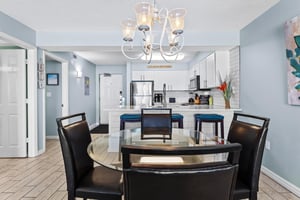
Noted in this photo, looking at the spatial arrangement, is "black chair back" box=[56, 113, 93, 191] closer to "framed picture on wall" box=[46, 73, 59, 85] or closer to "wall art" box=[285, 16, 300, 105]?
"wall art" box=[285, 16, 300, 105]

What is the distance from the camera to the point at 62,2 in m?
2.70

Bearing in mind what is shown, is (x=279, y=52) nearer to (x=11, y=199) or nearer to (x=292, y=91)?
(x=292, y=91)

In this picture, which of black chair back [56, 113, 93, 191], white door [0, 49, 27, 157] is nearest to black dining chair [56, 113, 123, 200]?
black chair back [56, 113, 93, 191]

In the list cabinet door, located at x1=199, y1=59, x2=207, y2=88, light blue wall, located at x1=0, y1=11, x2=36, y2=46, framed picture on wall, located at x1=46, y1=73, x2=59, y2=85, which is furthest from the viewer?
framed picture on wall, located at x1=46, y1=73, x2=59, y2=85

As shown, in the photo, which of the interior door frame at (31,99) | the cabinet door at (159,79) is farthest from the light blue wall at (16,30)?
the cabinet door at (159,79)

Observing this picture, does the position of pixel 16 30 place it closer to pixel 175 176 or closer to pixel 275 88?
pixel 175 176

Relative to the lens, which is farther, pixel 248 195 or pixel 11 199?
pixel 11 199

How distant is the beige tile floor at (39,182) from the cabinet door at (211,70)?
89.9 inches

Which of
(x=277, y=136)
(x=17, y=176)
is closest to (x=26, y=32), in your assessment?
(x=17, y=176)

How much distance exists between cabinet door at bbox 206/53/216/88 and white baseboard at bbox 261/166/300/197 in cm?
214

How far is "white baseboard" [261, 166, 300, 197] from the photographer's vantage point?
7.86ft

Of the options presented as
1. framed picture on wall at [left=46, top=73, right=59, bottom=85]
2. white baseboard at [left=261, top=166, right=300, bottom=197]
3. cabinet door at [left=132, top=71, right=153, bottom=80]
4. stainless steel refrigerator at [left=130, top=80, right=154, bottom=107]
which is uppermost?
cabinet door at [left=132, top=71, right=153, bottom=80]

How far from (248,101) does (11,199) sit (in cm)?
349

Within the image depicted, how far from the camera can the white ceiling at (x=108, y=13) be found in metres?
2.73
